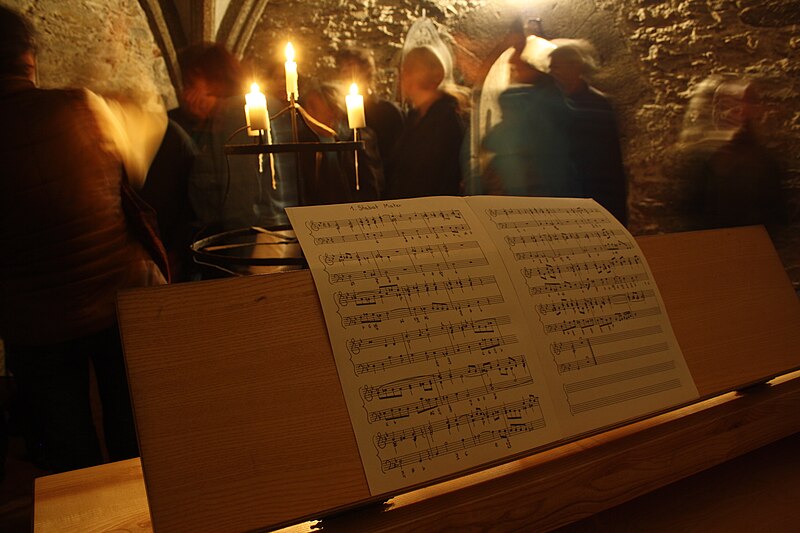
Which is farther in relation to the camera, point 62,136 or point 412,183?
point 412,183

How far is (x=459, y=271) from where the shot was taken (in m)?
0.93

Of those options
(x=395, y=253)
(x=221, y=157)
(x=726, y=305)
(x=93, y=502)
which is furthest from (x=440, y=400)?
(x=221, y=157)

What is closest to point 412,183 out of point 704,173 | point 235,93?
point 235,93

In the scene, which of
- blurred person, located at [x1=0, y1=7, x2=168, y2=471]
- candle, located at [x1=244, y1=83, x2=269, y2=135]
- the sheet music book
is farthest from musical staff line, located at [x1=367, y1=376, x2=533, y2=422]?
blurred person, located at [x1=0, y1=7, x2=168, y2=471]

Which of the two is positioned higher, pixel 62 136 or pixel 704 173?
pixel 62 136

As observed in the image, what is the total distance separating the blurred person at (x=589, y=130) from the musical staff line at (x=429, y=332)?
238 centimetres

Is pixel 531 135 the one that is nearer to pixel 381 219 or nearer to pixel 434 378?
pixel 381 219

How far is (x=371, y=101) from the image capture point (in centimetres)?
273

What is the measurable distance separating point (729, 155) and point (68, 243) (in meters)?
3.23

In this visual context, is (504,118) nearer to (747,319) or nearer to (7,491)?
(747,319)

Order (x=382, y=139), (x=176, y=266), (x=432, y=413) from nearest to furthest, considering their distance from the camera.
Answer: (x=432, y=413)
(x=176, y=266)
(x=382, y=139)

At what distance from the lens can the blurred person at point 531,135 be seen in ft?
9.73

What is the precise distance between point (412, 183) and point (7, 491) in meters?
2.14

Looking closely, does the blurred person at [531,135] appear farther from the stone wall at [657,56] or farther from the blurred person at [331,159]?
the blurred person at [331,159]
